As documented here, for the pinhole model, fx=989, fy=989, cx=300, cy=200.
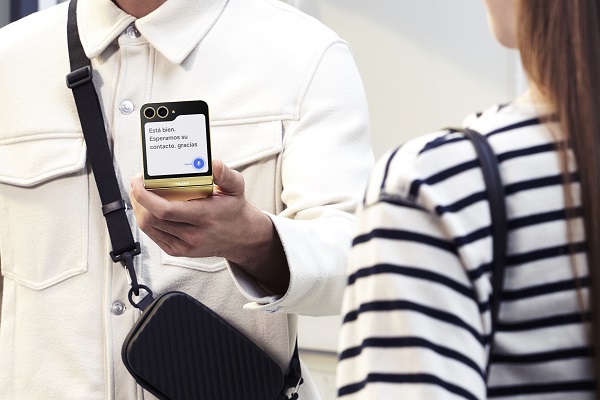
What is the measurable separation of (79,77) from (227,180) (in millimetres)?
368

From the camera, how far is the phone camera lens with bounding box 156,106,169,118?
107cm

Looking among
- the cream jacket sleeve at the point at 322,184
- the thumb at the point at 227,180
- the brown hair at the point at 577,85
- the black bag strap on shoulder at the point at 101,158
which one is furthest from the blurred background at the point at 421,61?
the brown hair at the point at 577,85

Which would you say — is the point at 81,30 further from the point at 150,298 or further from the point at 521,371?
the point at 521,371

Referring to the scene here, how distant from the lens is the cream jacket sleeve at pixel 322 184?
1169 mm

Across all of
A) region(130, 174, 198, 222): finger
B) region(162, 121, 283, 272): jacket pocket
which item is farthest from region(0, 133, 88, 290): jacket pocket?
region(130, 174, 198, 222): finger

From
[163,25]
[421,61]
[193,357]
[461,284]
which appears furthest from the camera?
[421,61]

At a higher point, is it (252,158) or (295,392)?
(252,158)

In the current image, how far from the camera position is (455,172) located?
2.07 feet

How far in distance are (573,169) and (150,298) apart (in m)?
0.75

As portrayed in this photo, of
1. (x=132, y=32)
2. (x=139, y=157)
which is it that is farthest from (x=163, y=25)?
(x=139, y=157)

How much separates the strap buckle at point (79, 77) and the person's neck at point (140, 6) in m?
0.12

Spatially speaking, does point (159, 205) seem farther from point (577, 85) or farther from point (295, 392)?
point (577, 85)

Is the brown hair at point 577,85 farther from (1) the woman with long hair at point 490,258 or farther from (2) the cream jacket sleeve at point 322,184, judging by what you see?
(2) the cream jacket sleeve at point 322,184

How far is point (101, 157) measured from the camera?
130 cm
